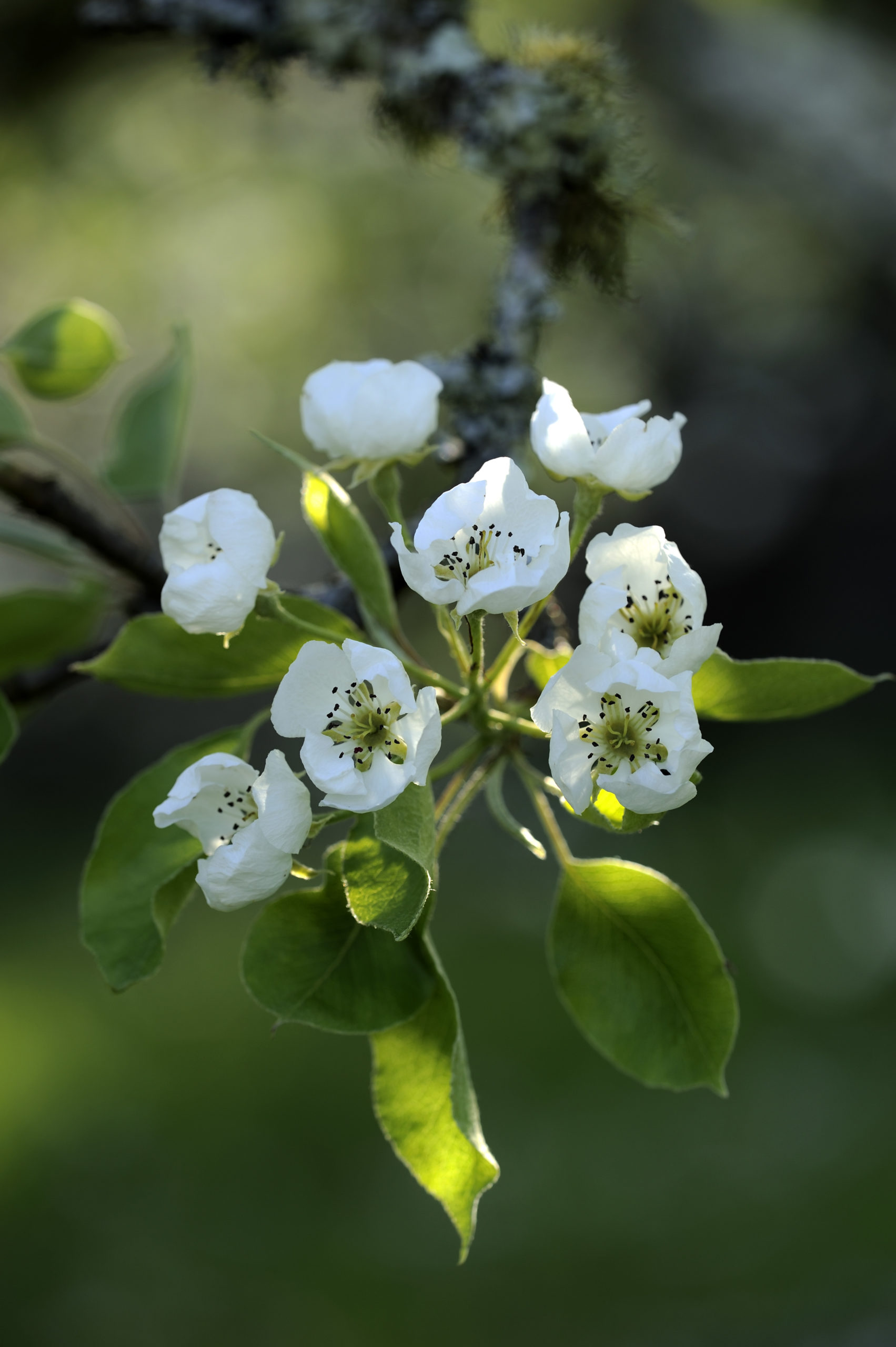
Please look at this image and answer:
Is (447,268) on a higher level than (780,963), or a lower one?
higher

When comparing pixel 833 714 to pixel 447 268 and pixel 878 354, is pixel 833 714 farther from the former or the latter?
pixel 447 268

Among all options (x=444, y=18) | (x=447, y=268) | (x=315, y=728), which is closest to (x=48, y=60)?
(x=444, y=18)

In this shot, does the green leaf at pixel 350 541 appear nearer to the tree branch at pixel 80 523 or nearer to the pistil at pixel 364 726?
the pistil at pixel 364 726

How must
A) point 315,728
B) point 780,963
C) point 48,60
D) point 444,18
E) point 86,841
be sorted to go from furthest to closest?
point 86,841 < point 780,963 < point 48,60 < point 444,18 < point 315,728

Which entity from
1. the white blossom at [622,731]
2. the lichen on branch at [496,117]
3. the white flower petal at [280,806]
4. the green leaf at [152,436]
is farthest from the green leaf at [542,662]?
the green leaf at [152,436]

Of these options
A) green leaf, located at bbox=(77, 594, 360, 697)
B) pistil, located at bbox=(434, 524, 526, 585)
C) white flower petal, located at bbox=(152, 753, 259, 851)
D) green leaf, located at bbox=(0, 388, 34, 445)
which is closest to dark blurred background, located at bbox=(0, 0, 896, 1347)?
green leaf, located at bbox=(0, 388, 34, 445)

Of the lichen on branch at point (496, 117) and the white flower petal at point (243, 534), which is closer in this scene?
the white flower petal at point (243, 534)
